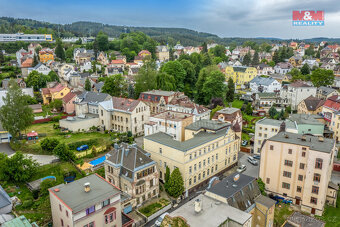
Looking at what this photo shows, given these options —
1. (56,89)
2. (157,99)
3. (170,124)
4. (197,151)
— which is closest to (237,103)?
(157,99)

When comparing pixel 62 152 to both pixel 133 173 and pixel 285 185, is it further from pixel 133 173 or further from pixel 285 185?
pixel 285 185

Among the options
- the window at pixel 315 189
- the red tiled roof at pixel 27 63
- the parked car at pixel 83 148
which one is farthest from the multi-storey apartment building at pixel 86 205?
the red tiled roof at pixel 27 63

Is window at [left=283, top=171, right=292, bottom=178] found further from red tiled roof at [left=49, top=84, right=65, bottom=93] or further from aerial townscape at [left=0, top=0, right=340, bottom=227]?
red tiled roof at [left=49, top=84, right=65, bottom=93]

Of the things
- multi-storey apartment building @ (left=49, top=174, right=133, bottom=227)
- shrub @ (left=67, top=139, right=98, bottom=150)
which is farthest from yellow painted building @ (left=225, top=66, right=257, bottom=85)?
multi-storey apartment building @ (left=49, top=174, right=133, bottom=227)

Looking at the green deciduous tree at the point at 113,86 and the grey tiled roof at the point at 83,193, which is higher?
the green deciduous tree at the point at 113,86

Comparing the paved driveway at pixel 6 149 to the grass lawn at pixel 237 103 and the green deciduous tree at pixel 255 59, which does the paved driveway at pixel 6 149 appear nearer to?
the grass lawn at pixel 237 103

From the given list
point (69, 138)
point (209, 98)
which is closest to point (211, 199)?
point (69, 138)

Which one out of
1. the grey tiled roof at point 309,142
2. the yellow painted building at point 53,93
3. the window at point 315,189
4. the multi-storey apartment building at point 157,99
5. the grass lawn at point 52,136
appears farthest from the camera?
the yellow painted building at point 53,93
